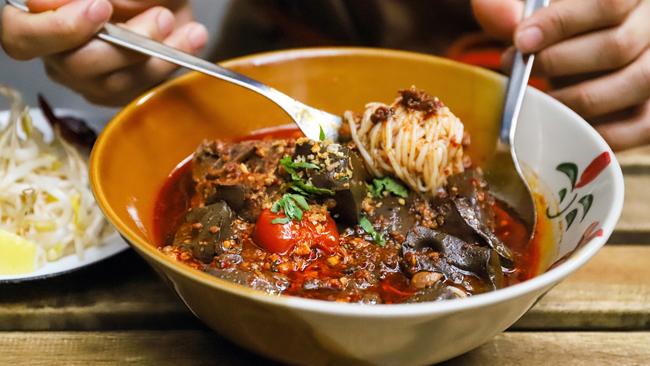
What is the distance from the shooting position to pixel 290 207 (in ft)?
6.84

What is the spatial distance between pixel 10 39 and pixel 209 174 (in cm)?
96

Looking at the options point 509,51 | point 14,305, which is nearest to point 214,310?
point 14,305

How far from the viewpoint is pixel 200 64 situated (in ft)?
8.02

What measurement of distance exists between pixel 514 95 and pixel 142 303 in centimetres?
157

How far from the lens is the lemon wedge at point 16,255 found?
7.33 ft

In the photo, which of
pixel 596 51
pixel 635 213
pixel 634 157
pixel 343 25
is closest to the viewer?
pixel 596 51

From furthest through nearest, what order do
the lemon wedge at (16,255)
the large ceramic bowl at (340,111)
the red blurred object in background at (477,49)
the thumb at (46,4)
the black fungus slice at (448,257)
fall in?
the red blurred object in background at (477,49)
the thumb at (46,4)
the lemon wedge at (16,255)
the black fungus slice at (448,257)
the large ceramic bowl at (340,111)

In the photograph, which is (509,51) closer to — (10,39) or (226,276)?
(226,276)

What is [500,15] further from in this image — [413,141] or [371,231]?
[371,231]

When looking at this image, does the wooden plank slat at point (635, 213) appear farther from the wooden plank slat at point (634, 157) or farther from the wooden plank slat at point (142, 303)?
the wooden plank slat at point (142, 303)

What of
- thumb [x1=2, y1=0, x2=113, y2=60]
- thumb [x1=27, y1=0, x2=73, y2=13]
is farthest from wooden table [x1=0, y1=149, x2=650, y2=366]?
thumb [x1=27, y1=0, x2=73, y2=13]

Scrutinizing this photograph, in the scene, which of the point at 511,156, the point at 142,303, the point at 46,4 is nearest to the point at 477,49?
the point at 511,156

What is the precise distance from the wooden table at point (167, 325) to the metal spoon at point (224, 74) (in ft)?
2.44

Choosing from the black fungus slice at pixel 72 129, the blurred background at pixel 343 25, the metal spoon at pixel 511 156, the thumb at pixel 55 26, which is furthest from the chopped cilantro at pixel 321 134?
the blurred background at pixel 343 25
